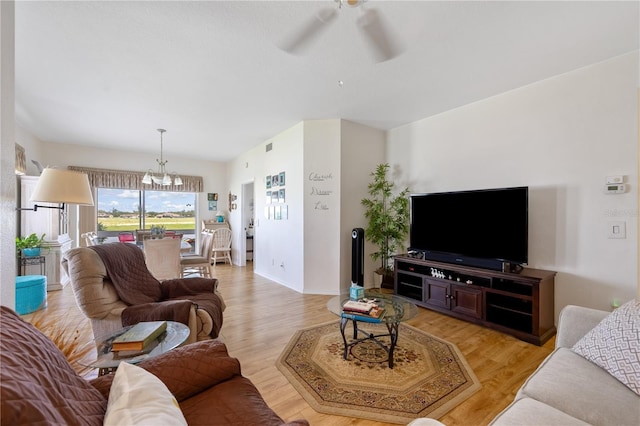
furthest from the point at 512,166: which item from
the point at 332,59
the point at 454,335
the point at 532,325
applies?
the point at 332,59

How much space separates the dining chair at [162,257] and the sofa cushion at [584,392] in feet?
12.9

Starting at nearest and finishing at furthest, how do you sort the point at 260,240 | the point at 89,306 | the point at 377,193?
the point at 89,306
the point at 377,193
the point at 260,240

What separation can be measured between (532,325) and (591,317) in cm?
113

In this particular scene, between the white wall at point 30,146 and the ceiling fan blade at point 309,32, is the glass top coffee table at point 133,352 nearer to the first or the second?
the ceiling fan blade at point 309,32

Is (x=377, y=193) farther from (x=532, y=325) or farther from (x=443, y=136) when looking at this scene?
(x=532, y=325)

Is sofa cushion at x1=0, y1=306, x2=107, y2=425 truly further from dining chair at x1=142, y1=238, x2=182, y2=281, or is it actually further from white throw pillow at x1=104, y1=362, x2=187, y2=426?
dining chair at x1=142, y1=238, x2=182, y2=281

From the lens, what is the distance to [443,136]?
384cm

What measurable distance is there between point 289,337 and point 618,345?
2308 millimetres

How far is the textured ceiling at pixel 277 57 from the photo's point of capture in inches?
76.6

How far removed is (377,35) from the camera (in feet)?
5.65

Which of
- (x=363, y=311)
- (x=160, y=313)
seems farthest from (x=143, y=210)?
(x=363, y=311)

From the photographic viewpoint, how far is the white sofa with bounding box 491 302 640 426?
108cm

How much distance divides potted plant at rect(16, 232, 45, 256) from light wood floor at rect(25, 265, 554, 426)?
2.30 ft

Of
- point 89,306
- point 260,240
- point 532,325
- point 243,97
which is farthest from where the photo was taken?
point 260,240
